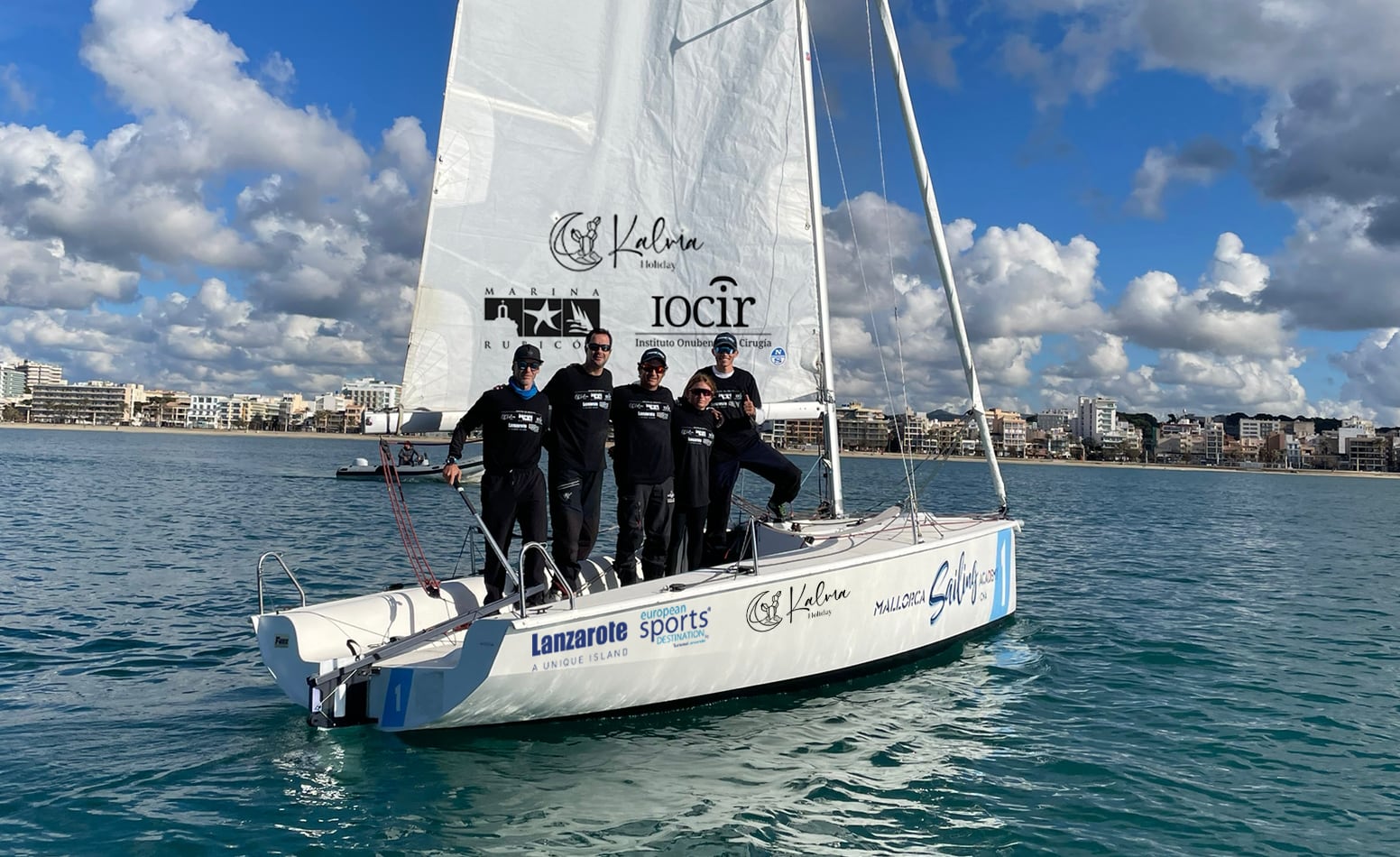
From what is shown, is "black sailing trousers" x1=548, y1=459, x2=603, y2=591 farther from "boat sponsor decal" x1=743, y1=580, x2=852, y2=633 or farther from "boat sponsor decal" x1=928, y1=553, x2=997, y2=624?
"boat sponsor decal" x1=928, y1=553, x2=997, y2=624

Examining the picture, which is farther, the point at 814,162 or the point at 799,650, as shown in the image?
the point at 814,162

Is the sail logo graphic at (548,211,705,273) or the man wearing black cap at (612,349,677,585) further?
the sail logo graphic at (548,211,705,273)

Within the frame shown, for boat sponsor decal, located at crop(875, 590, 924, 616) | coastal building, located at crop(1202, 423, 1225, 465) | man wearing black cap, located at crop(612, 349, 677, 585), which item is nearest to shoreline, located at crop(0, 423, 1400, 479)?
coastal building, located at crop(1202, 423, 1225, 465)

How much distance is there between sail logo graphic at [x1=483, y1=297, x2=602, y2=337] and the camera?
8.49 meters

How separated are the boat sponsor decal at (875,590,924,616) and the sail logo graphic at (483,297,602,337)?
11.5 feet

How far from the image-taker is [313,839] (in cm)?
457

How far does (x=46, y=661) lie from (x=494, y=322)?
4736mm

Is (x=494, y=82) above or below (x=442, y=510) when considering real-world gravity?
above

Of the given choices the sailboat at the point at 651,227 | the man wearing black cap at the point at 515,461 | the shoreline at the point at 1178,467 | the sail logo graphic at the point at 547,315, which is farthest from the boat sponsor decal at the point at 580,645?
the shoreline at the point at 1178,467

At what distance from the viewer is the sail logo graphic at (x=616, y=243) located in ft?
28.1

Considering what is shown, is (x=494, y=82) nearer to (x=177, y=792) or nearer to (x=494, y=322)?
(x=494, y=322)

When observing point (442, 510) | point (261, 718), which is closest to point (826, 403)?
point (261, 718)

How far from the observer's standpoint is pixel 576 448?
22.7ft

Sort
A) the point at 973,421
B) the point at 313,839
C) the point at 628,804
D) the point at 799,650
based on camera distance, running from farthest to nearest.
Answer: the point at 973,421, the point at 799,650, the point at 628,804, the point at 313,839
